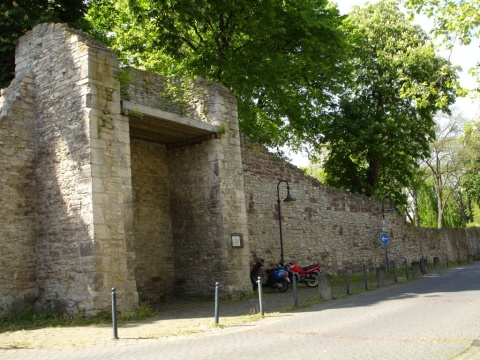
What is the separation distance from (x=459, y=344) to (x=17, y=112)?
33.1 feet

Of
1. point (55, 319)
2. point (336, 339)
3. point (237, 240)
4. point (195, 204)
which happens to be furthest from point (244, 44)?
point (336, 339)

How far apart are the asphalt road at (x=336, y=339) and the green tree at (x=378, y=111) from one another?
16.5 m

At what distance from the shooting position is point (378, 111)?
2705 centimetres

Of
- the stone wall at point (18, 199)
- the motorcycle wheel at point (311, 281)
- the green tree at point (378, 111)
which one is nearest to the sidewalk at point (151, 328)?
the stone wall at point (18, 199)

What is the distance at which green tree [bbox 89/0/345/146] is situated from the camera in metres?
19.0

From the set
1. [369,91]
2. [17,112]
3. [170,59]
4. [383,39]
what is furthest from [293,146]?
[17,112]

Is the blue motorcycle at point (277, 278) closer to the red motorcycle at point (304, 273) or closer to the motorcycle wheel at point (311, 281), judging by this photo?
the red motorcycle at point (304, 273)

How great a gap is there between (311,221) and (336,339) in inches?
497

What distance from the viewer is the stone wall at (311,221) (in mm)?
17359

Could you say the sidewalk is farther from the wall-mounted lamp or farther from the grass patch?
the wall-mounted lamp

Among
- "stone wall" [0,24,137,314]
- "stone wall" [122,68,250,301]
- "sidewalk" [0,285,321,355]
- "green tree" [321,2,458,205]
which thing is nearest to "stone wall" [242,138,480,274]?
"stone wall" [122,68,250,301]

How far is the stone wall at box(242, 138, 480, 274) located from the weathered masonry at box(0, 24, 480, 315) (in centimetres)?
8

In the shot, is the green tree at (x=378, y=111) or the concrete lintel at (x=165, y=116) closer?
the concrete lintel at (x=165, y=116)

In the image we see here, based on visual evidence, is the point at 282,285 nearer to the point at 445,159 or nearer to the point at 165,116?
the point at 165,116
